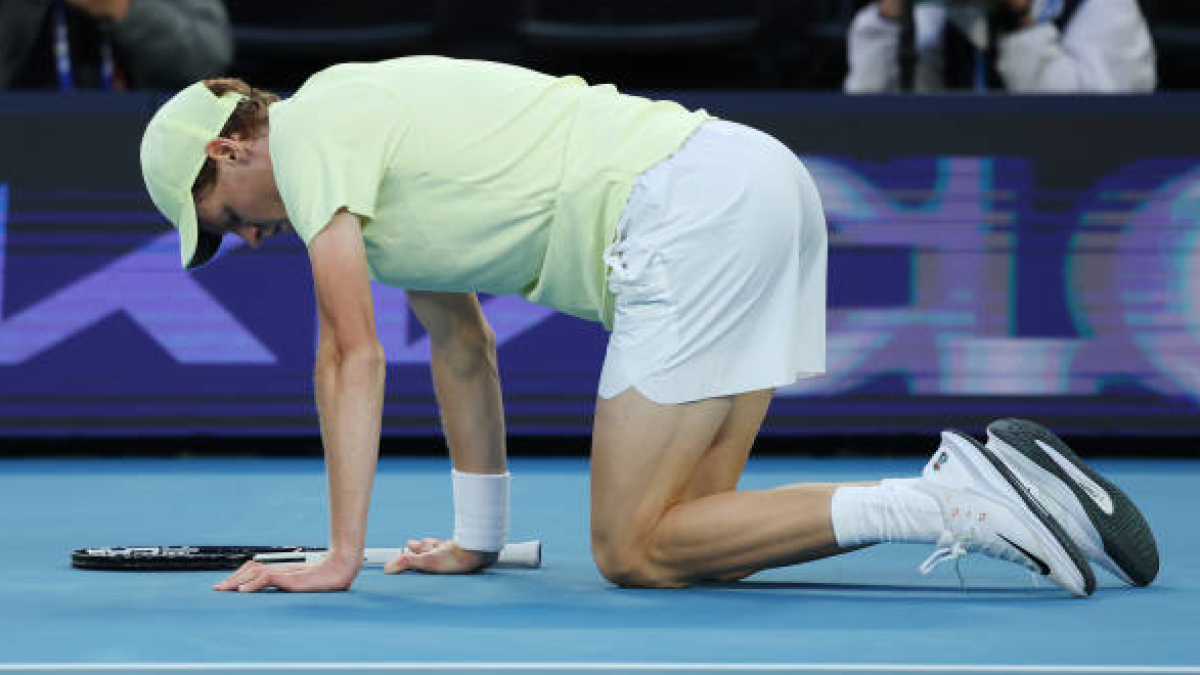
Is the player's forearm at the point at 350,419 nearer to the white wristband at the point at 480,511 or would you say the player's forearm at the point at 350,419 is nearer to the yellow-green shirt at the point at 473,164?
the yellow-green shirt at the point at 473,164

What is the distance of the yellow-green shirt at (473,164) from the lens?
3.38m

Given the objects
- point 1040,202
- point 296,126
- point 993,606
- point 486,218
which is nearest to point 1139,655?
point 993,606

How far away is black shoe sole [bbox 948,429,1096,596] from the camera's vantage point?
346 cm

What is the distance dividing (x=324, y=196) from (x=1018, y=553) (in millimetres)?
1347

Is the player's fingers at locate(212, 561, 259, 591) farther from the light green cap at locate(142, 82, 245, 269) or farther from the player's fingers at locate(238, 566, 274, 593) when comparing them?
the light green cap at locate(142, 82, 245, 269)

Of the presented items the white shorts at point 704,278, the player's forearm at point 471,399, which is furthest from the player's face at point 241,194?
the white shorts at point 704,278

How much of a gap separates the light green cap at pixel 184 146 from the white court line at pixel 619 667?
889mm

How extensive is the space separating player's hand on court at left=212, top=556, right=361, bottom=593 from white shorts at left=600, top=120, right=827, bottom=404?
56 centimetres

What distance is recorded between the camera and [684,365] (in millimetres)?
Result: 3514

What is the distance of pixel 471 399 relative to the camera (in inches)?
154

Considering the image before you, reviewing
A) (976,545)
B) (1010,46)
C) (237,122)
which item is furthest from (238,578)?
(1010,46)

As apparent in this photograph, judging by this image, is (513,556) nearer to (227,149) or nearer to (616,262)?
(616,262)

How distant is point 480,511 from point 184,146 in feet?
3.11

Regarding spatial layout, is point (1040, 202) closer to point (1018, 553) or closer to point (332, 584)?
point (1018, 553)
